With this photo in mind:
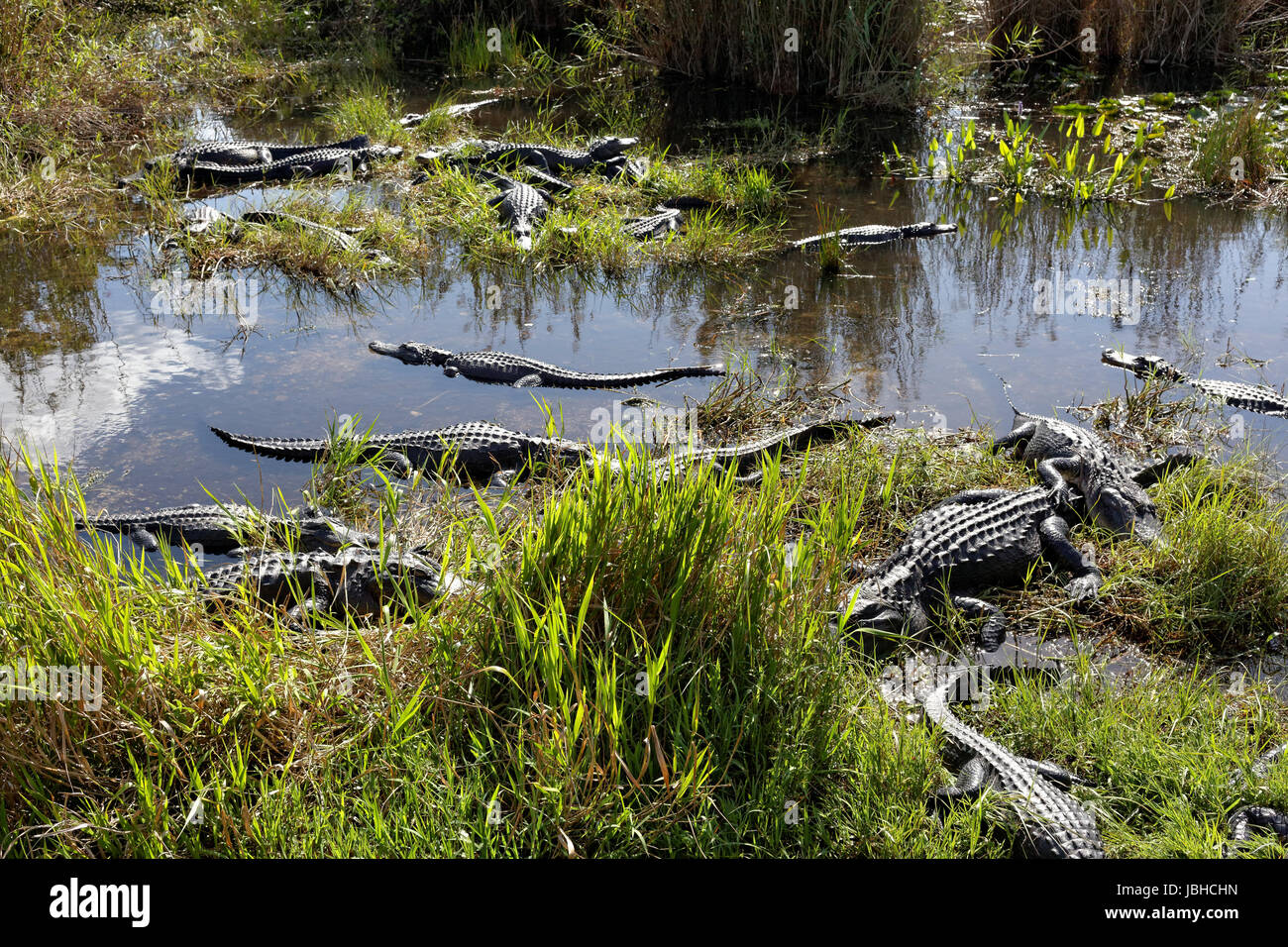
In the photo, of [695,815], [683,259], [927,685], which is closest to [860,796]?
[695,815]

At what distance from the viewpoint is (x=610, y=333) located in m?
→ 5.91

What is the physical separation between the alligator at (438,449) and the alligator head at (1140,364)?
2865 millimetres

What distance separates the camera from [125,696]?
237 cm

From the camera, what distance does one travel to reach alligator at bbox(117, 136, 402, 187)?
8297 mm

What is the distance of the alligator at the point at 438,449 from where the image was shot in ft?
14.5

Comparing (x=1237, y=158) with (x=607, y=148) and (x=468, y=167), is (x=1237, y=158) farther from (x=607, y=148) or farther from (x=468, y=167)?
(x=468, y=167)

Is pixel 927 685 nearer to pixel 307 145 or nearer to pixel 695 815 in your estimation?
pixel 695 815

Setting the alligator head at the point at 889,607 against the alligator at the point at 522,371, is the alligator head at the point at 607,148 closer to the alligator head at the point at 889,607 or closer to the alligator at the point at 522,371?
the alligator at the point at 522,371
